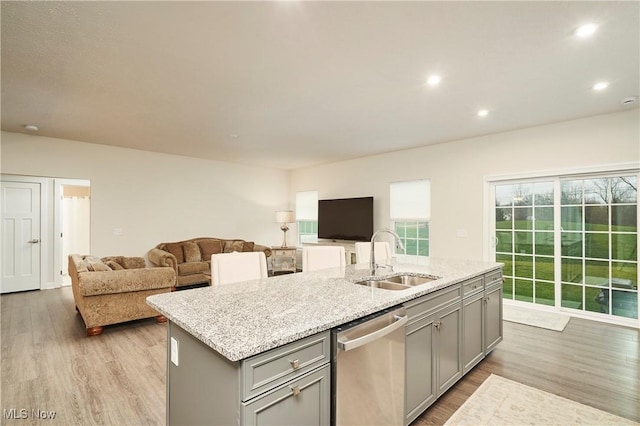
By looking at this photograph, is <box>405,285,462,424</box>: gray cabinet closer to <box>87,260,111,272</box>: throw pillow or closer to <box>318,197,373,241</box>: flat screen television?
<box>87,260,111,272</box>: throw pillow

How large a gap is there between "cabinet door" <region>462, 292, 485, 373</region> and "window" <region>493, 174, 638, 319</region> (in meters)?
2.46

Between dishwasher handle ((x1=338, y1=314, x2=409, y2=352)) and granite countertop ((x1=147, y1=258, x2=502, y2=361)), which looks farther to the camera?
dishwasher handle ((x1=338, y1=314, x2=409, y2=352))

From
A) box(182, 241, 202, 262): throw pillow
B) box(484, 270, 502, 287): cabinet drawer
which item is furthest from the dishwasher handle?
box(182, 241, 202, 262): throw pillow

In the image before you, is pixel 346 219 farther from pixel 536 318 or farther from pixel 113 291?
pixel 113 291

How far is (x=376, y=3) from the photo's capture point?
1920 millimetres

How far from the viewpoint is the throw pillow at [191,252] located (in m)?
6.12

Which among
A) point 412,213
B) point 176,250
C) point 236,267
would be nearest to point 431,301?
point 236,267

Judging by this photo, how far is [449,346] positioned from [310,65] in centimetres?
260

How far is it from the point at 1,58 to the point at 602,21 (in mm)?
4694

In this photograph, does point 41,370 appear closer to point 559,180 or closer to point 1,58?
point 1,58

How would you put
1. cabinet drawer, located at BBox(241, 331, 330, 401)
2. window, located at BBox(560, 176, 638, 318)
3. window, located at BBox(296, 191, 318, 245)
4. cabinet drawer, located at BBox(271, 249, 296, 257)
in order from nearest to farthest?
cabinet drawer, located at BBox(241, 331, 330, 401) < window, located at BBox(560, 176, 638, 318) < cabinet drawer, located at BBox(271, 249, 296, 257) < window, located at BBox(296, 191, 318, 245)

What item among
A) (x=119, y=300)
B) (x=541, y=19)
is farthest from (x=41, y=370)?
(x=541, y=19)

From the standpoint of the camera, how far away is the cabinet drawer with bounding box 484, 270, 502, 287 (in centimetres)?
287

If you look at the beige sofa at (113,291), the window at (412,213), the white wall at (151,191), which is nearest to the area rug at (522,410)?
the window at (412,213)
